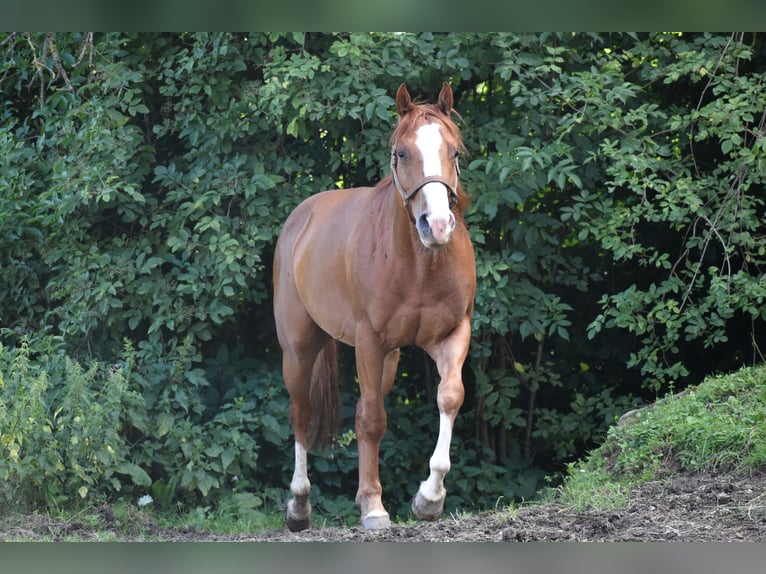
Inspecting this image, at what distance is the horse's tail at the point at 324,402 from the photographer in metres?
5.89

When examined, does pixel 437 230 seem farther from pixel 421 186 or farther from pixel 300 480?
pixel 300 480

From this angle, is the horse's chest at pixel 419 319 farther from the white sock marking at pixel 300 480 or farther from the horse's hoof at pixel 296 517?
the horse's hoof at pixel 296 517

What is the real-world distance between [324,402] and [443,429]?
1606mm

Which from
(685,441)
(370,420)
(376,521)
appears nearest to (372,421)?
(370,420)

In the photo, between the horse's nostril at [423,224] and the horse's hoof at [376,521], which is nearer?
the horse's nostril at [423,224]

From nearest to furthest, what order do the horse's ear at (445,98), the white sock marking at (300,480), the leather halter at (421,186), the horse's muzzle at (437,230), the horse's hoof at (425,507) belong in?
the horse's muzzle at (437,230)
the leather halter at (421,186)
the horse's hoof at (425,507)
the horse's ear at (445,98)
the white sock marking at (300,480)

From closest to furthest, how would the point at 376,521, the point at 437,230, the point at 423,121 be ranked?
the point at 437,230, the point at 423,121, the point at 376,521

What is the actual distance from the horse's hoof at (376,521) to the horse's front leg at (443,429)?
0.26 m

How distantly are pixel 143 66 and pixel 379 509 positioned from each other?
424 centimetres

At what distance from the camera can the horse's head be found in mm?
4023

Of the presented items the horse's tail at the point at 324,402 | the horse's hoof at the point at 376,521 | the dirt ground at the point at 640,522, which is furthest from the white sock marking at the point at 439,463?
the horse's tail at the point at 324,402

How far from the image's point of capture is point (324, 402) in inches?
232
